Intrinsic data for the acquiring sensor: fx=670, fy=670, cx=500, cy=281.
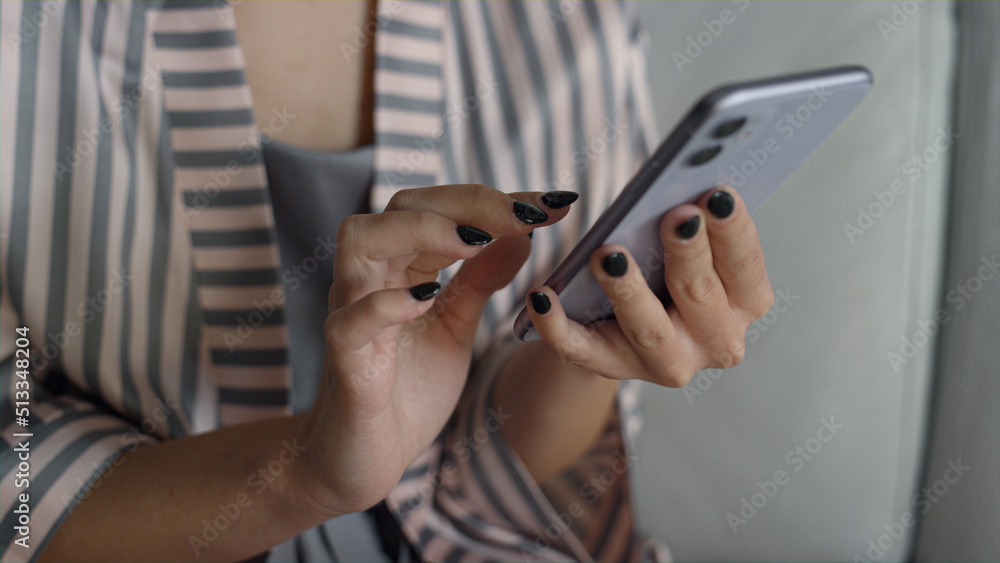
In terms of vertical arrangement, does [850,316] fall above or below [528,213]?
below

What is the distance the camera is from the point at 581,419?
2.23ft

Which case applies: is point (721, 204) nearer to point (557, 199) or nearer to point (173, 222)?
point (557, 199)

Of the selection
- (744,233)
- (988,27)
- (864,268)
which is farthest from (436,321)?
(988,27)

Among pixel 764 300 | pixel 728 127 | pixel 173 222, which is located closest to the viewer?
pixel 728 127

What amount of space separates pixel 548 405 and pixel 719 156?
14.0 inches

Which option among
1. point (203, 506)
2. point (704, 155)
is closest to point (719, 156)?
point (704, 155)

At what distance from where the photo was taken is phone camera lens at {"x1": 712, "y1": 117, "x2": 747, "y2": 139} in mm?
329

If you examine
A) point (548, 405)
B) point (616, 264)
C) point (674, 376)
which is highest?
point (616, 264)

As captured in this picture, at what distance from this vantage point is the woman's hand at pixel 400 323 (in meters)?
0.38

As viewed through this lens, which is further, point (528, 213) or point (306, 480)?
point (306, 480)

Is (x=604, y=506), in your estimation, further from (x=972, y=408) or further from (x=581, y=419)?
(x=972, y=408)

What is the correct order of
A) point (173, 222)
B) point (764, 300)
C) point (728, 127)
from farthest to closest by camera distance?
point (173, 222) < point (764, 300) < point (728, 127)

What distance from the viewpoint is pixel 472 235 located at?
39cm

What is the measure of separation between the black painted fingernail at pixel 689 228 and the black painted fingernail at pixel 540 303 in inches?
3.4
